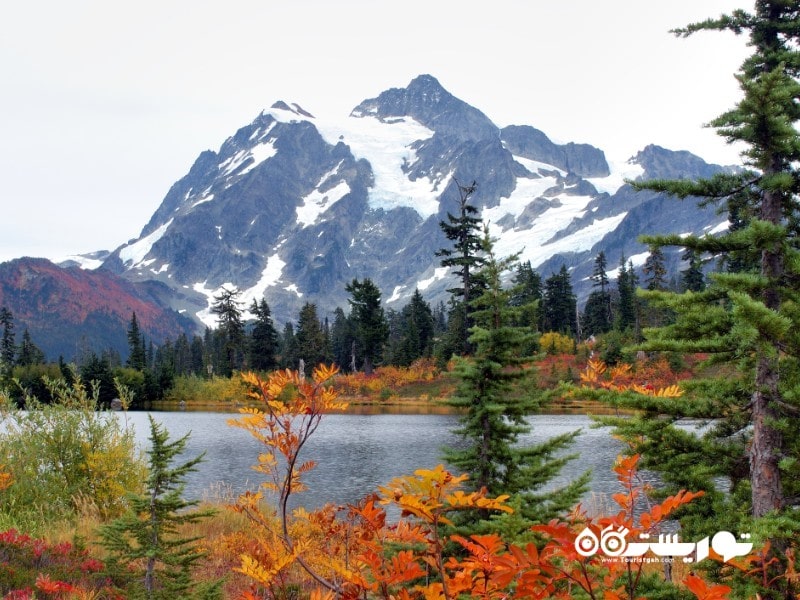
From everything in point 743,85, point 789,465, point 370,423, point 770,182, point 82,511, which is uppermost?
point 743,85

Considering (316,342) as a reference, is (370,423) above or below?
below

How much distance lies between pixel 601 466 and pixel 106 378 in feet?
198

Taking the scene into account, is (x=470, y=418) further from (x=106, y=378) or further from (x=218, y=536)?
(x=106, y=378)

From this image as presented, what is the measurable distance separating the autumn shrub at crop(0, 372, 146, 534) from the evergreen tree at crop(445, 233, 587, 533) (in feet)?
23.4

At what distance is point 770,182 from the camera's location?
552 cm

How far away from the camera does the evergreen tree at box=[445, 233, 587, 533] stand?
7.86 m

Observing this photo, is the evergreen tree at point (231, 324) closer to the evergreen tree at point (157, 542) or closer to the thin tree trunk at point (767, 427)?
the evergreen tree at point (157, 542)

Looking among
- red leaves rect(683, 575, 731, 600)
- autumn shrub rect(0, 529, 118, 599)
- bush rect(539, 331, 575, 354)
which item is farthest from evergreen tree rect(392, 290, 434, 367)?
red leaves rect(683, 575, 731, 600)

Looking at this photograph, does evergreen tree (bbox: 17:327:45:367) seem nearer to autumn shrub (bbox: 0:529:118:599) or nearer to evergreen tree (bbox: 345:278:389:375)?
evergreen tree (bbox: 345:278:389:375)

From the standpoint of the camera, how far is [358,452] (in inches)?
1185

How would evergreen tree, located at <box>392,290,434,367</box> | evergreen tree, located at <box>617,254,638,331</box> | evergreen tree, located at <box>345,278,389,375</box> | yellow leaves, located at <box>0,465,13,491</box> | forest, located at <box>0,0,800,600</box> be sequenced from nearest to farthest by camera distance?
forest, located at <box>0,0,800,600</box> < yellow leaves, located at <box>0,465,13,491</box> < evergreen tree, located at <box>617,254,638,331</box> < evergreen tree, located at <box>345,278,389,375</box> < evergreen tree, located at <box>392,290,434,367</box>

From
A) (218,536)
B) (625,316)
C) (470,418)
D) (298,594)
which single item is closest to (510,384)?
(470,418)

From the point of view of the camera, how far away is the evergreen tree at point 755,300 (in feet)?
17.0

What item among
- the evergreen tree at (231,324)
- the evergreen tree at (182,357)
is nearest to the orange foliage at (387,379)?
the evergreen tree at (231,324)
